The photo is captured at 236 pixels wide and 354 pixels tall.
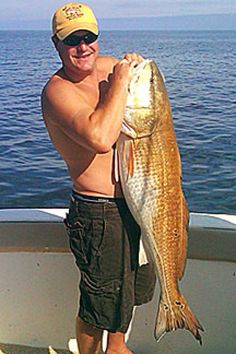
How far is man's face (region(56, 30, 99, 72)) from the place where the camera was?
2729 mm

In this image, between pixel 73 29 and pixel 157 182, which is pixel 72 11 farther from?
pixel 157 182

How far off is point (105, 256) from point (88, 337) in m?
0.50

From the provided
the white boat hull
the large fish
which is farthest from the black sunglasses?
the white boat hull

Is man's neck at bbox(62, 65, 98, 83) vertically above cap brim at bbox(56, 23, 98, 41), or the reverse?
cap brim at bbox(56, 23, 98, 41)

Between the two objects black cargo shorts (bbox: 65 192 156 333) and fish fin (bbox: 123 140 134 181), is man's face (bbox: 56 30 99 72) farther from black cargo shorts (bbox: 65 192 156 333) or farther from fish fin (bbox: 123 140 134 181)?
black cargo shorts (bbox: 65 192 156 333)

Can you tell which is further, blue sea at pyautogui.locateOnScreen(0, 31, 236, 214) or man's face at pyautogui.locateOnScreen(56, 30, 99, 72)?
blue sea at pyautogui.locateOnScreen(0, 31, 236, 214)

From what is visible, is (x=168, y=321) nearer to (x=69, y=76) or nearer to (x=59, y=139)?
(x=59, y=139)

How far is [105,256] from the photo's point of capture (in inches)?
115

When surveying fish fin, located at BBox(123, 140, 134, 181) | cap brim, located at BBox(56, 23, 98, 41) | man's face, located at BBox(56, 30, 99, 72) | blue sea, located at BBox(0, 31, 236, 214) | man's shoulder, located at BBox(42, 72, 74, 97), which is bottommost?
blue sea, located at BBox(0, 31, 236, 214)

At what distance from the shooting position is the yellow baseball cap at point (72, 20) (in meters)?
2.70

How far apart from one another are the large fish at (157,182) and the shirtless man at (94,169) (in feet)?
0.29

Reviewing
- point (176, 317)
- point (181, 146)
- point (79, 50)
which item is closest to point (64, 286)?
point (176, 317)

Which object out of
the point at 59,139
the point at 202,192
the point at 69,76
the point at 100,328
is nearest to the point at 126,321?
the point at 100,328

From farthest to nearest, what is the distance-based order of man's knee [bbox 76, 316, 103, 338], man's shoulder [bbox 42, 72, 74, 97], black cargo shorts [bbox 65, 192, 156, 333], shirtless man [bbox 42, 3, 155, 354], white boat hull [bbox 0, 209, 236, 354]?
white boat hull [bbox 0, 209, 236, 354]
man's knee [bbox 76, 316, 103, 338]
black cargo shorts [bbox 65, 192, 156, 333]
man's shoulder [bbox 42, 72, 74, 97]
shirtless man [bbox 42, 3, 155, 354]
